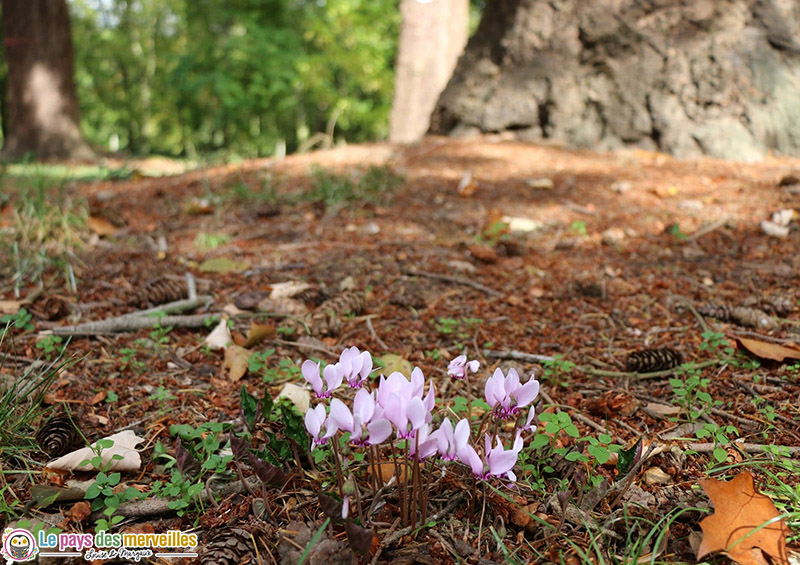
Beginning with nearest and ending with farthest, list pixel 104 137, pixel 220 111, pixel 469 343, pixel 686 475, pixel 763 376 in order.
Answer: pixel 686 475 < pixel 763 376 < pixel 469 343 < pixel 220 111 < pixel 104 137

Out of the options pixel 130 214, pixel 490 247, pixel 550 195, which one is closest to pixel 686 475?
pixel 490 247

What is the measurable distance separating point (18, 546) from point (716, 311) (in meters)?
2.39

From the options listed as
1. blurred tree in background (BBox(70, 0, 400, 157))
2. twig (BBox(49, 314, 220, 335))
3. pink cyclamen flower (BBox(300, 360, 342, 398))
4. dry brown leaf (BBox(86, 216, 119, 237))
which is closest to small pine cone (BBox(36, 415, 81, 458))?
twig (BBox(49, 314, 220, 335))

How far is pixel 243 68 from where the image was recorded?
15.0 metres

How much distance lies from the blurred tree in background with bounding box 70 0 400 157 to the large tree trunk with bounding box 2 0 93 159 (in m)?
1.85

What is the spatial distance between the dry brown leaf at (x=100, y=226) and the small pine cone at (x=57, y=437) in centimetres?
206

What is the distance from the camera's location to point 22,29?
7.70 meters

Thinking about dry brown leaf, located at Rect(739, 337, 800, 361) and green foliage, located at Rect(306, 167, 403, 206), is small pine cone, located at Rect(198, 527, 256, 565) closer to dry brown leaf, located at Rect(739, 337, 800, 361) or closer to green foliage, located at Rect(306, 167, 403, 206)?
dry brown leaf, located at Rect(739, 337, 800, 361)

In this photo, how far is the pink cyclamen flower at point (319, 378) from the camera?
1.18 m

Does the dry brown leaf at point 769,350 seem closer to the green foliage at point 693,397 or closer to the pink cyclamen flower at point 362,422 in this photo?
the green foliage at point 693,397

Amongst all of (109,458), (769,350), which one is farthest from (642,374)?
(109,458)

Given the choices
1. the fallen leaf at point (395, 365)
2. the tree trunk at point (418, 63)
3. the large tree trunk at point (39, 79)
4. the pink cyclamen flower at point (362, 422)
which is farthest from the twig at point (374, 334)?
the large tree trunk at point (39, 79)

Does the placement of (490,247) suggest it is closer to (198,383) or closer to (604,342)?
(604,342)

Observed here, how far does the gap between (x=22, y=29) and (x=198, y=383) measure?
819 cm
